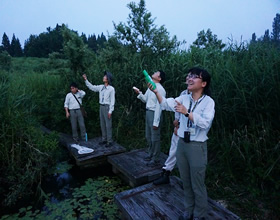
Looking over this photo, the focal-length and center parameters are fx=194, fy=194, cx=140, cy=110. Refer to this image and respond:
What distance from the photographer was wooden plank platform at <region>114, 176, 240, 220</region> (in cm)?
232

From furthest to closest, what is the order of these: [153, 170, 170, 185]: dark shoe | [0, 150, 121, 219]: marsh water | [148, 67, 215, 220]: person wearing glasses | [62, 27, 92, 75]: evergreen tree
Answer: [62, 27, 92, 75]: evergreen tree
[0, 150, 121, 219]: marsh water
[153, 170, 170, 185]: dark shoe
[148, 67, 215, 220]: person wearing glasses

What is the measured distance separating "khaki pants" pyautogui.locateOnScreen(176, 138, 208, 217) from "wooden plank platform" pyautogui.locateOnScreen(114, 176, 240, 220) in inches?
15.7

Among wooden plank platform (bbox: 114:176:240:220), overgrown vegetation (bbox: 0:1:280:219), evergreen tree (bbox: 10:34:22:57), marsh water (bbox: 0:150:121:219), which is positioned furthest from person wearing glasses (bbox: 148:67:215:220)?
evergreen tree (bbox: 10:34:22:57)

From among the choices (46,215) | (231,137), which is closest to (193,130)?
(231,137)

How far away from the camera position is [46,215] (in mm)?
3008

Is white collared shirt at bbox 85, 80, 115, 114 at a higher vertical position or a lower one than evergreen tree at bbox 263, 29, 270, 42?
lower

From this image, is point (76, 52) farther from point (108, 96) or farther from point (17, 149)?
point (17, 149)

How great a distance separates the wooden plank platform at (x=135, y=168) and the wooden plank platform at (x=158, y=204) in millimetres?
407

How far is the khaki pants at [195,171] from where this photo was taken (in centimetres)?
191

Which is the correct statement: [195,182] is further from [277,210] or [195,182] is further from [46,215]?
[46,215]

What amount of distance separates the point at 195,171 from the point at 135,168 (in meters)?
1.95

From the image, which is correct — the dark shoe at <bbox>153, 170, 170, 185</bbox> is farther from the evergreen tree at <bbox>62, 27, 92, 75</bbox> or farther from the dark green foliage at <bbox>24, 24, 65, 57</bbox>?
the dark green foliage at <bbox>24, 24, 65, 57</bbox>

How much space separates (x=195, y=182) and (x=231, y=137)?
65.2 inches

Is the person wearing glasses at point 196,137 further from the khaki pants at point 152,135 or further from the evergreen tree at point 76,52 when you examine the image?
the evergreen tree at point 76,52
